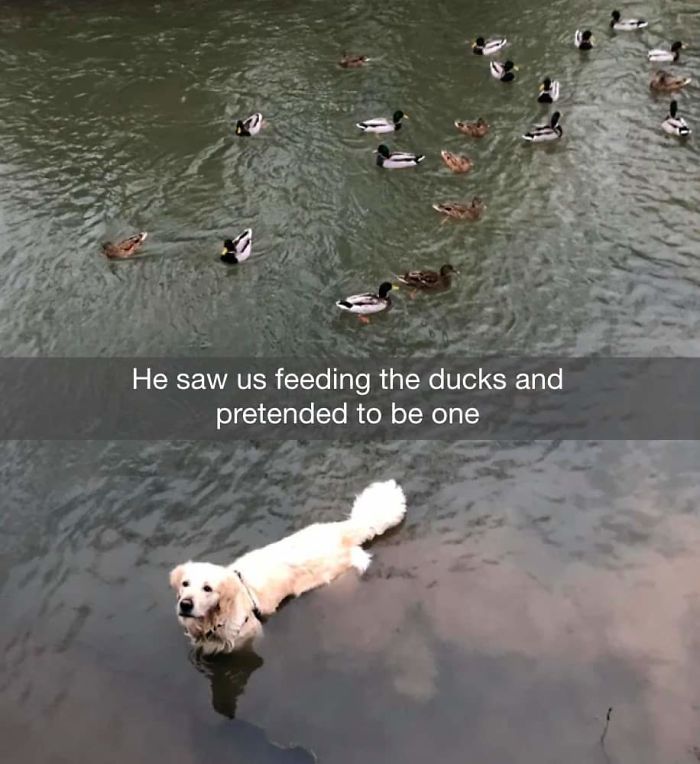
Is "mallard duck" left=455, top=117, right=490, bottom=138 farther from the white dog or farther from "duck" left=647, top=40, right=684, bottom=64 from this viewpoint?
the white dog

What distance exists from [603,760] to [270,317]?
8.03 m

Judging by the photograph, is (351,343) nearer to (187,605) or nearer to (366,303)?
(366,303)

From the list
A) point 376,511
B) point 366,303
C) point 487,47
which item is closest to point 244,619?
point 376,511

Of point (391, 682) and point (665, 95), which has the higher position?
point (665, 95)

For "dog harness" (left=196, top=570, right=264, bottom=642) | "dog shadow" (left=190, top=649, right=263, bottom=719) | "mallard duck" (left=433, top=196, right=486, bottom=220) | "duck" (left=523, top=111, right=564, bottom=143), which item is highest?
"duck" (left=523, top=111, right=564, bottom=143)

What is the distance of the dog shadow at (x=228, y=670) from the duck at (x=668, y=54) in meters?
17.3

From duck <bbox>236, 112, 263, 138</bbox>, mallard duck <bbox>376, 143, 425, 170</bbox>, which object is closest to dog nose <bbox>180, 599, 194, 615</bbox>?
mallard duck <bbox>376, 143, 425, 170</bbox>

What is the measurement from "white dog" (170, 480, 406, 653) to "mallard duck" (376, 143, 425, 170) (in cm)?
854

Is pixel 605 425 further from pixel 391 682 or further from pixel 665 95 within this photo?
pixel 665 95

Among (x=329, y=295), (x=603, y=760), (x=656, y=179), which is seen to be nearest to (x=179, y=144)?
(x=329, y=295)

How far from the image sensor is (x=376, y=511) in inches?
371

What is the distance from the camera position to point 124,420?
11.3 metres

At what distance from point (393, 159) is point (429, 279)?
4.21 metres

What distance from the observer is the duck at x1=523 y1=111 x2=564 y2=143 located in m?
16.5
